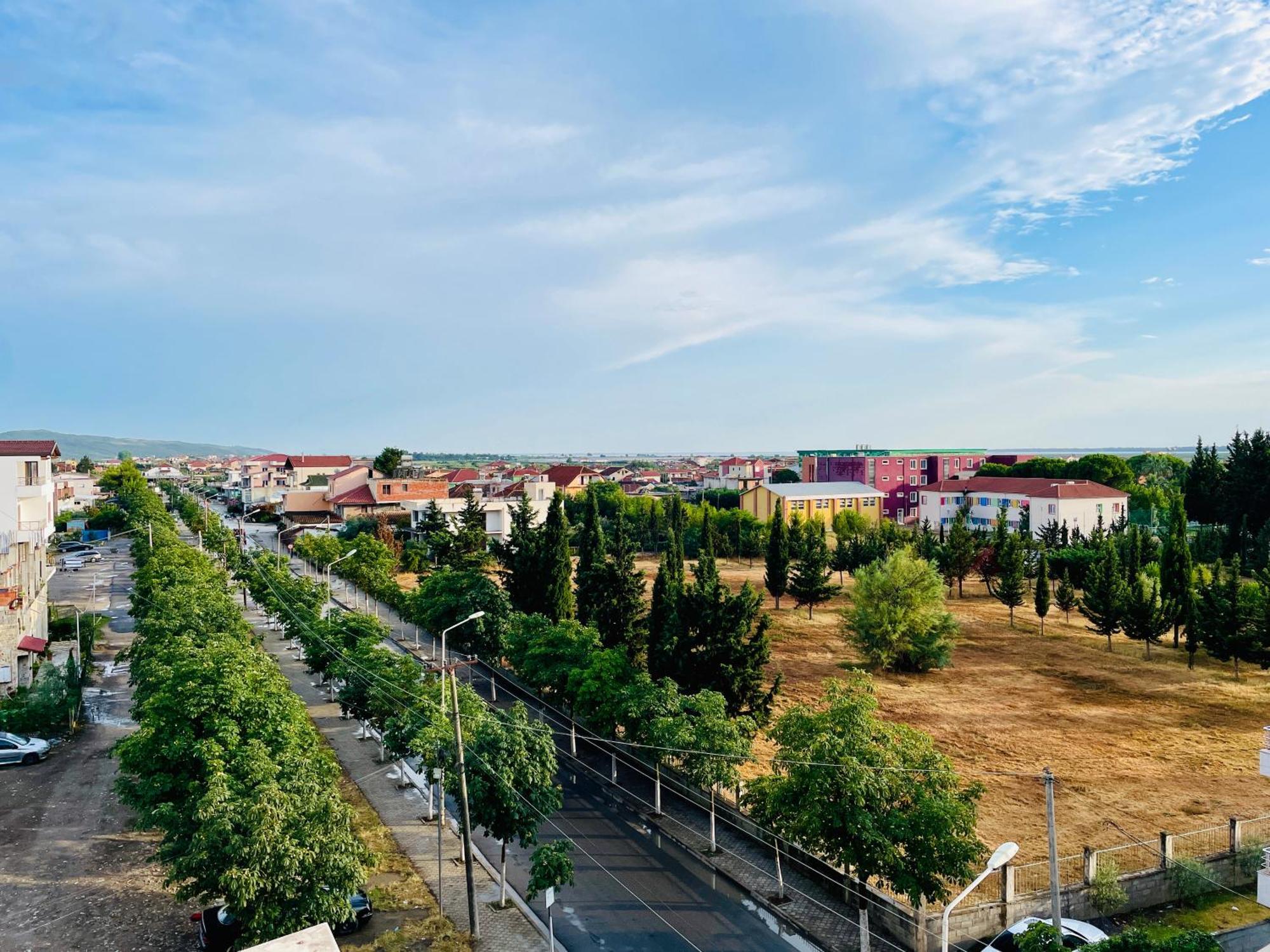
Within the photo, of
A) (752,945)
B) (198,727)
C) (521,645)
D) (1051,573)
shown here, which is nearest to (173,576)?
(521,645)

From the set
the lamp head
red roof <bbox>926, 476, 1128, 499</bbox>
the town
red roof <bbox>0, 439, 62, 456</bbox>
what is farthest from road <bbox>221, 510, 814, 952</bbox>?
red roof <bbox>926, 476, 1128, 499</bbox>

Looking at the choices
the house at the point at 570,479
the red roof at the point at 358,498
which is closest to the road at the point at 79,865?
the red roof at the point at 358,498

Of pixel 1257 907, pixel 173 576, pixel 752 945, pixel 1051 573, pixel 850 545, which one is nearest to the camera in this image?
pixel 752 945

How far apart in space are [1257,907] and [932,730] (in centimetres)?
1088

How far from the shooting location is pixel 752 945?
14547mm

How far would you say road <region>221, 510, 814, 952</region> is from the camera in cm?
1475

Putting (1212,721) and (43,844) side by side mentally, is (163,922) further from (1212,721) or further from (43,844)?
(1212,721)

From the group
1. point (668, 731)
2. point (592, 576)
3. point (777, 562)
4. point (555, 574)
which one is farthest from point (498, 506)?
point (668, 731)

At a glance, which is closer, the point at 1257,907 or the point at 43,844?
the point at 1257,907

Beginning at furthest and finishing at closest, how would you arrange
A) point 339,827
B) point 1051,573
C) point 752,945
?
point 1051,573, point 752,945, point 339,827

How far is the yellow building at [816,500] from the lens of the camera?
80.4 m

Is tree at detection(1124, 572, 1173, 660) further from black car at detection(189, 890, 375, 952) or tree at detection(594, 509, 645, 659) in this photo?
black car at detection(189, 890, 375, 952)

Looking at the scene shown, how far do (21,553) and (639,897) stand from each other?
29940 millimetres

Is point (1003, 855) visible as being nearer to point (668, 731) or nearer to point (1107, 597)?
point (668, 731)
